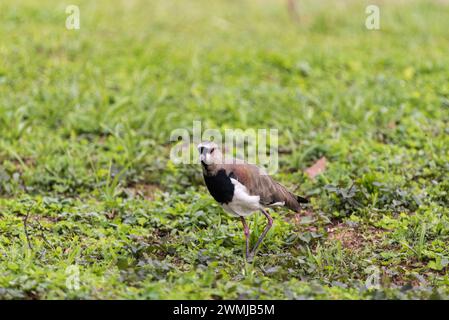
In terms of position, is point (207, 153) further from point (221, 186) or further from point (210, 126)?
point (210, 126)

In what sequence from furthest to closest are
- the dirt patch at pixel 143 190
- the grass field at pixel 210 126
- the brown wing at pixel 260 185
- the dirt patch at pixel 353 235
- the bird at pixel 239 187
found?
the dirt patch at pixel 143 190 → the dirt patch at pixel 353 235 → the brown wing at pixel 260 185 → the bird at pixel 239 187 → the grass field at pixel 210 126

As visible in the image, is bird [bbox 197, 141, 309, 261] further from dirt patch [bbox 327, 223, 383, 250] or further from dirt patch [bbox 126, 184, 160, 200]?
dirt patch [bbox 126, 184, 160, 200]

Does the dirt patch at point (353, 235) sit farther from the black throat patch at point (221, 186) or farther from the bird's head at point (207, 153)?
the bird's head at point (207, 153)

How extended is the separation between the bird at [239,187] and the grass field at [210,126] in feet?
0.89

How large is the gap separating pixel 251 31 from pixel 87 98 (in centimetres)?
367

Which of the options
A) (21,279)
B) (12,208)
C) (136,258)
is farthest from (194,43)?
(21,279)

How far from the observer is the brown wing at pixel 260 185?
18.4 ft

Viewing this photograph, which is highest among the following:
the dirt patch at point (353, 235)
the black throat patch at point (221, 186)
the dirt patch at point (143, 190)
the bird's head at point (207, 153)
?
the bird's head at point (207, 153)

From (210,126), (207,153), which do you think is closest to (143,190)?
(210,126)

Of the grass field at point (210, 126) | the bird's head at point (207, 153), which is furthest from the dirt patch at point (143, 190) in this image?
the bird's head at point (207, 153)

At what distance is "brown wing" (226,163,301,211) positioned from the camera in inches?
221

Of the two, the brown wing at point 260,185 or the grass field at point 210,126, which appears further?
the brown wing at point 260,185

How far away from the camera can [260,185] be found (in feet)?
18.8
